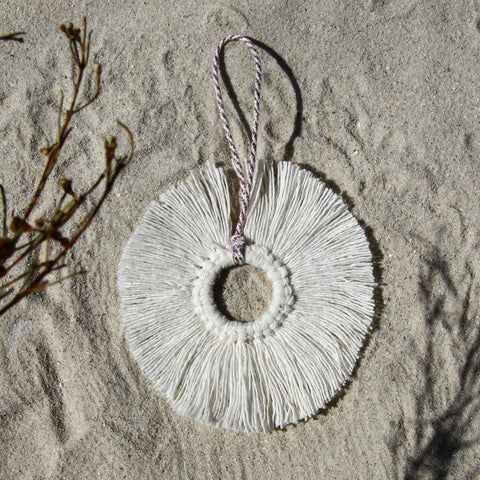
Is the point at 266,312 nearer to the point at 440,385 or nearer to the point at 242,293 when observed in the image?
the point at 242,293

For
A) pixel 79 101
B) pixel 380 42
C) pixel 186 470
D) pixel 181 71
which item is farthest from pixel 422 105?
pixel 186 470

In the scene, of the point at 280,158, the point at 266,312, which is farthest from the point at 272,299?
the point at 280,158

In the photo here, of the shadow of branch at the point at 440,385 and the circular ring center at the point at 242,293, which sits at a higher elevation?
the circular ring center at the point at 242,293

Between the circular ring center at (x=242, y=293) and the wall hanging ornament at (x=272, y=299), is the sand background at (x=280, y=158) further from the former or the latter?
the circular ring center at (x=242, y=293)

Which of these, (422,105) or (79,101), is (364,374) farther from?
(79,101)

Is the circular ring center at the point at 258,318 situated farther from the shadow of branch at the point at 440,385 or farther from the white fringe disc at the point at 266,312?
the shadow of branch at the point at 440,385

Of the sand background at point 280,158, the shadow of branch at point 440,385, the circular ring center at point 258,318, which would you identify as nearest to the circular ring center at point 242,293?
the circular ring center at point 258,318

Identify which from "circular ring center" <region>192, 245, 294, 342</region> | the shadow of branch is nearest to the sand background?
the shadow of branch

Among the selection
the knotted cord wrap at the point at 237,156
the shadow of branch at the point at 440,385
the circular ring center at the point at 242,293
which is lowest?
the shadow of branch at the point at 440,385
